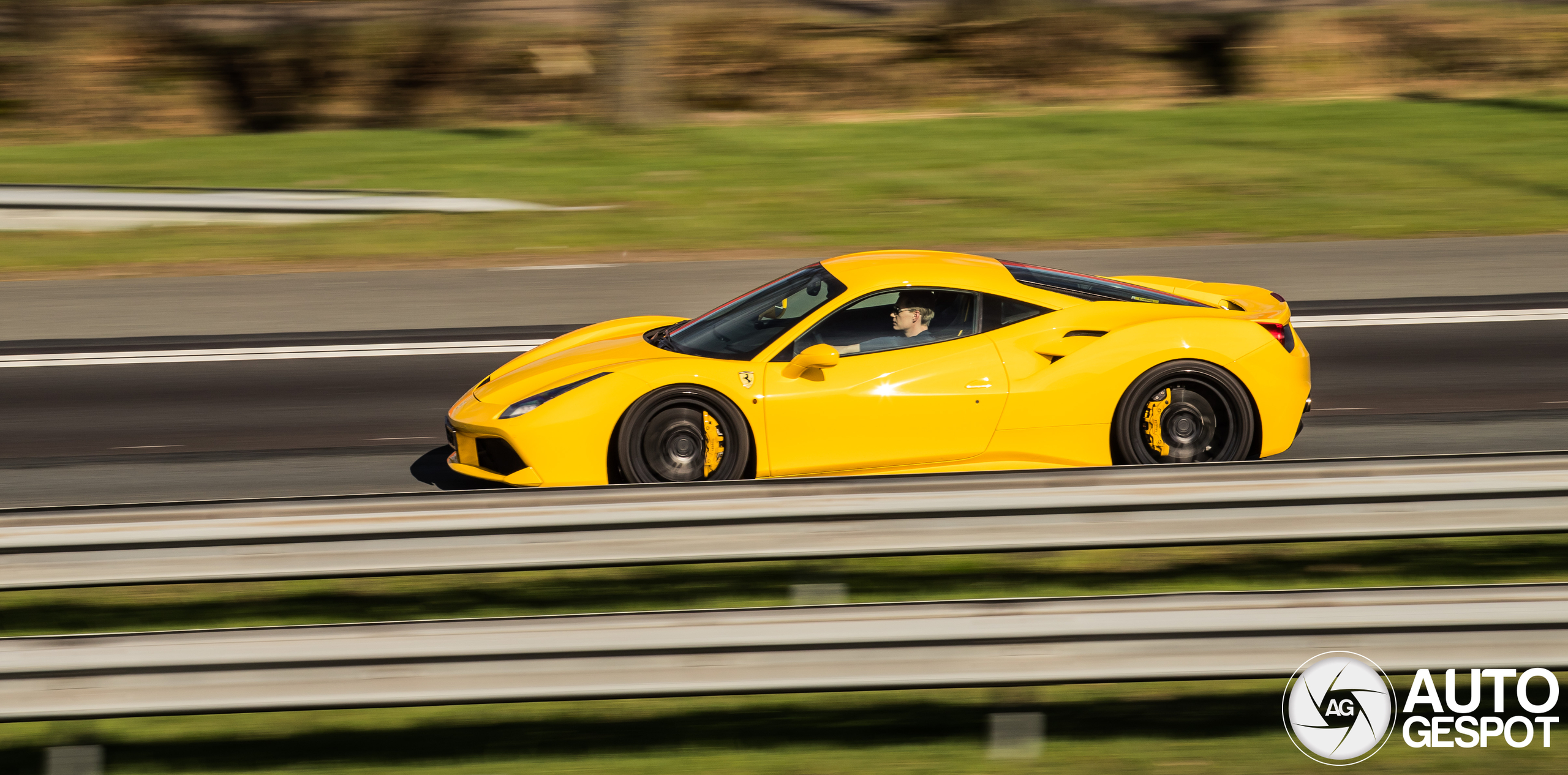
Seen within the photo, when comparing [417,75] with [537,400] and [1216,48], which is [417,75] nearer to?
[1216,48]

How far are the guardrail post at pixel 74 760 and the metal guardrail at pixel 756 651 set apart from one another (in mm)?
239

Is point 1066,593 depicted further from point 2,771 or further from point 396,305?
point 396,305

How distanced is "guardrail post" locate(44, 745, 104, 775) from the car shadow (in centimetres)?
322

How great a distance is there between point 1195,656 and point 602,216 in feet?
38.2

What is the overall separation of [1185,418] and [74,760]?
16.3 feet

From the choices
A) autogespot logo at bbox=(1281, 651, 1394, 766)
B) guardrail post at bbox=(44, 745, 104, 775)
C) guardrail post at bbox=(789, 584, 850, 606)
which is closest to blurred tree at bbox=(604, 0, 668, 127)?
guardrail post at bbox=(789, 584, 850, 606)

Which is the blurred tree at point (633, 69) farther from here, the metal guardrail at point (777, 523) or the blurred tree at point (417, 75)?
the metal guardrail at point (777, 523)

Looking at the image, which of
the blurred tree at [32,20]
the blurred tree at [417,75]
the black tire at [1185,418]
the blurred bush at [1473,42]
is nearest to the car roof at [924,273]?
the black tire at [1185,418]

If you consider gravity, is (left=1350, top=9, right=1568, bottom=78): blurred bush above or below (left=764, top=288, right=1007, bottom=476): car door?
above

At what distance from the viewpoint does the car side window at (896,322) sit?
681 cm

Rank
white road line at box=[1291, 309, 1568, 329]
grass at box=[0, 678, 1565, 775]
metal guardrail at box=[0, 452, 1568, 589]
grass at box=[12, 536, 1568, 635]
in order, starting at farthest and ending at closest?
1. white road line at box=[1291, 309, 1568, 329]
2. grass at box=[12, 536, 1568, 635]
3. metal guardrail at box=[0, 452, 1568, 589]
4. grass at box=[0, 678, 1565, 775]

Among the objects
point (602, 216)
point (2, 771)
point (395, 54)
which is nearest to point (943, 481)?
point (2, 771)

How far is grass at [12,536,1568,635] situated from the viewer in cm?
571

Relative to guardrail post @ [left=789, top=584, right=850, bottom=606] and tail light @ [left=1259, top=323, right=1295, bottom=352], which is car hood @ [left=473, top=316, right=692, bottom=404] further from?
tail light @ [left=1259, top=323, right=1295, bottom=352]
